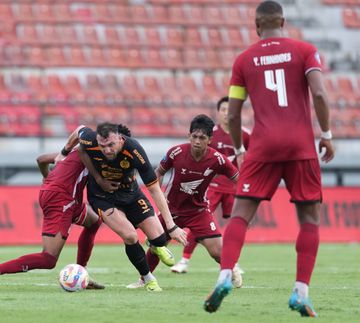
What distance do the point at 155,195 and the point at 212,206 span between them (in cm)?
446

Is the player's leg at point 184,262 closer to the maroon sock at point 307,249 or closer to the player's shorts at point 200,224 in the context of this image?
the player's shorts at point 200,224

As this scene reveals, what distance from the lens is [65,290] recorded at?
32.1ft

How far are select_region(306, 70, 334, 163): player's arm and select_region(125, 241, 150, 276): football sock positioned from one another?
2.98 m

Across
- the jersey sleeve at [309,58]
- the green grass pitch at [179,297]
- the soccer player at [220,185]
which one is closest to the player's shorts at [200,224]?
the green grass pitch at [179,297]

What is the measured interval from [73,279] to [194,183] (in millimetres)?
2119

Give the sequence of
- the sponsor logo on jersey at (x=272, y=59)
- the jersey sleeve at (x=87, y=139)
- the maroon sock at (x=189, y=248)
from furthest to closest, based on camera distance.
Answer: the maroon sock at (x=189, y=248), the jersey sleeve at (x=87, y=139), the sponsor logo on jersey at (x=272, y=59)

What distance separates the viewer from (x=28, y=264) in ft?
33.1

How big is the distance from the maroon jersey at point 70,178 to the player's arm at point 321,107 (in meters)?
3.70

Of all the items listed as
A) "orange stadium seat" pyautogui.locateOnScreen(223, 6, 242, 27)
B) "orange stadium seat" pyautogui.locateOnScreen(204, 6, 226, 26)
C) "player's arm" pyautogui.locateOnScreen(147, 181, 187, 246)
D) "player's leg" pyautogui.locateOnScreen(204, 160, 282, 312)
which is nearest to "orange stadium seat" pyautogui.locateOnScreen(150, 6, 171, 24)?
"orange stadium seat" pyautogui.locateOnScreen(204, 6, 226, 26)

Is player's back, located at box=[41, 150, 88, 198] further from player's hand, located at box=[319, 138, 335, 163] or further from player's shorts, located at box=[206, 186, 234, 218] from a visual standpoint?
player's shorts, located at box=[206, 186, 234, 218]

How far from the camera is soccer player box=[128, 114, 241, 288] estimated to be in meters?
11.2

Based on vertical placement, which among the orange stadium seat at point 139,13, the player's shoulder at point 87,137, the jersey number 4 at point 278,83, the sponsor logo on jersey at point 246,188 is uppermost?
the orange stadium seat at point 139,13

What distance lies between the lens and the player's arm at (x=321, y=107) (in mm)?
7488

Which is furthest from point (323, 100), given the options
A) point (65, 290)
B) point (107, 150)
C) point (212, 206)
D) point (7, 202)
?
point (7, 202)
